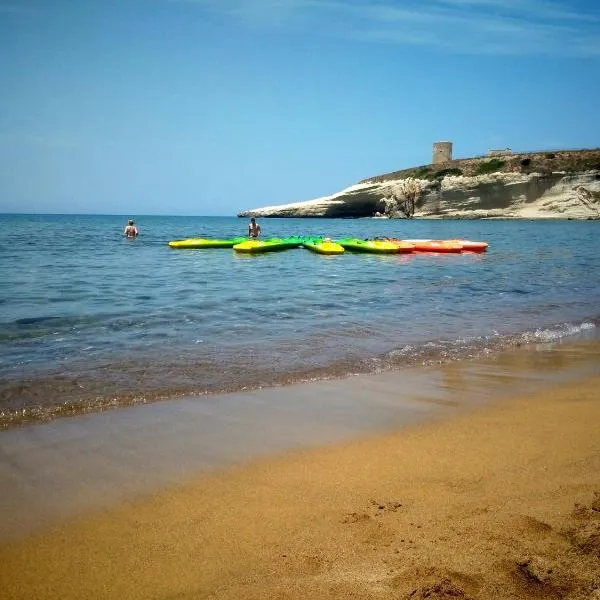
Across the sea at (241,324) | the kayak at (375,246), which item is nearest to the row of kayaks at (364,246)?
the kayak at (375,246)

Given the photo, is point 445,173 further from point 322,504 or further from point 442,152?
point 322,504

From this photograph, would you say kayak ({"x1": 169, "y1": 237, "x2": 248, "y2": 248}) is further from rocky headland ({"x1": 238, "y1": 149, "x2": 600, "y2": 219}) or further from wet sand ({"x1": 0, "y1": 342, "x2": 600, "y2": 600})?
rocky headland ({"x1": 238, "y1": 149, "x2": 600, "y2": 219})

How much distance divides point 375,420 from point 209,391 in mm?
1561

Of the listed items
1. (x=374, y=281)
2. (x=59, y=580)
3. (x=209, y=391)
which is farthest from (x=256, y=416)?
(x=374, y=281)

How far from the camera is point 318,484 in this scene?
2869 mm

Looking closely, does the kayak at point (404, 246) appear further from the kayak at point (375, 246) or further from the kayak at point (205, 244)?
the kayak at point (205, 244)

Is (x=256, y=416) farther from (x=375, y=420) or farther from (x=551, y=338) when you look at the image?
(x=551, y=338)

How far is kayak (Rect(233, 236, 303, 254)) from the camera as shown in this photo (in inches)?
813

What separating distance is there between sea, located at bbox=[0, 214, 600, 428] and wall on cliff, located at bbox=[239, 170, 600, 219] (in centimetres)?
4908

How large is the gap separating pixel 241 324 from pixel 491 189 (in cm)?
6176

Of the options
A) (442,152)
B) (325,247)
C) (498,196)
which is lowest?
(325,247)

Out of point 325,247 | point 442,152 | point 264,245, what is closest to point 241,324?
point 325,247

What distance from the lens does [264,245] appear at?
69.2ft

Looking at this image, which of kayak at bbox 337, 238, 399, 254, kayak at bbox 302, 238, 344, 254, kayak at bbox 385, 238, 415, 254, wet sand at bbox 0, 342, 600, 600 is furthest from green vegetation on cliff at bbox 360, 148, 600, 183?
wet sand at bbox 0, 342, 600, 600
